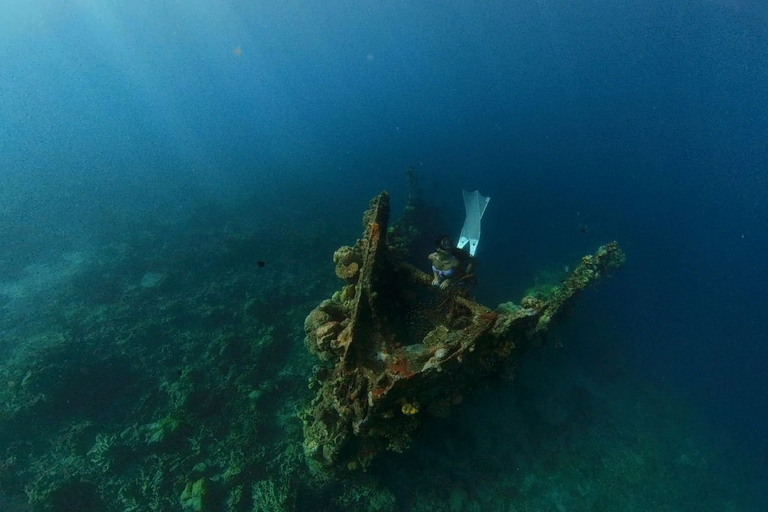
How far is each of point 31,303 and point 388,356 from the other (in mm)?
17099

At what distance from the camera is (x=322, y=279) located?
49.0 ft

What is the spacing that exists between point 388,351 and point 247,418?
18.4 ft

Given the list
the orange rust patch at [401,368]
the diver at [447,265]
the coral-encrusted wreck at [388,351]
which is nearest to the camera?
the orange rust patch at [401,368]

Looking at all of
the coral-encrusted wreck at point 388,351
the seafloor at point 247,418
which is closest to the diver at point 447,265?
the coral-encrusted wreck at point 388,351

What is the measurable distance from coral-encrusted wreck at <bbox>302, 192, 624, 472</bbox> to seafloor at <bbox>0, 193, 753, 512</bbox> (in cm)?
172

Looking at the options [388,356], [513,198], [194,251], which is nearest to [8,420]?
[194,251]

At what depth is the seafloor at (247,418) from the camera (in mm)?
8008

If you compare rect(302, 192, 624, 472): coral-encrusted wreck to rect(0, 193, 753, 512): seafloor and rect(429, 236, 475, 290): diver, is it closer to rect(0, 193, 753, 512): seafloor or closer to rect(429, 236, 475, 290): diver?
rect(429, 236, 475, 290): diver

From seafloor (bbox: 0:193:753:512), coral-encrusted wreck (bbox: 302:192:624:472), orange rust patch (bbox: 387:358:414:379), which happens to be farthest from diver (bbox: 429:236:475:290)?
orange rust patch (bbox: 387:358:414:379)

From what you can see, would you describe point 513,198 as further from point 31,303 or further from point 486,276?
point 31,303

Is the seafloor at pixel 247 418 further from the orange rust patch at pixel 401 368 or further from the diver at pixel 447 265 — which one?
the orange rust patch at pixel 401 368

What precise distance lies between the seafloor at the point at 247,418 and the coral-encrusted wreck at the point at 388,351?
1.72 meters

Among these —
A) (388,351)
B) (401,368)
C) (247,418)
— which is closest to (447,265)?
(388,351)

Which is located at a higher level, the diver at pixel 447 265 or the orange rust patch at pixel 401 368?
the orange rust patch at pixel 401 368
